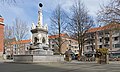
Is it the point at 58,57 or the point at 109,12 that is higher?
the point at 109,12

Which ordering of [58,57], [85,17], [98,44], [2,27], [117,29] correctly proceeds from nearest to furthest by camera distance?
1. [117,29]
2. [58,57]
3. [85,17]
4. [2,27]
5. [98,44]

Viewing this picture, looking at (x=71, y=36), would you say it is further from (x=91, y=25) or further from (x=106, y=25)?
(x=106, y=25)

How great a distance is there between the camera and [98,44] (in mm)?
86688

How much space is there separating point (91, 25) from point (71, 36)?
475cm

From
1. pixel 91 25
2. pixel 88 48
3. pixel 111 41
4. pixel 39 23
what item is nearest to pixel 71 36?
pixel 91 25

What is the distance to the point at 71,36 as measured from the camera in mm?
43156

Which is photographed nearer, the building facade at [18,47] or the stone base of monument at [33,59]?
the stone base of monument at [33,59]

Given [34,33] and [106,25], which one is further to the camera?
[34,33]

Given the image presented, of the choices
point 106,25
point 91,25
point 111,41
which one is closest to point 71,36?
point 91,25

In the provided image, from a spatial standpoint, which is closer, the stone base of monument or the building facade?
the stone base of monument

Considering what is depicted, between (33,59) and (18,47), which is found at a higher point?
(18,47)

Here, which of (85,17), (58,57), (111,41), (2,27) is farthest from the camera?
(111,41)

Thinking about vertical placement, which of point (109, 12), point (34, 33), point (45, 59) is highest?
point (109, 12)

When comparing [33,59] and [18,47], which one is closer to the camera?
[33,59]
